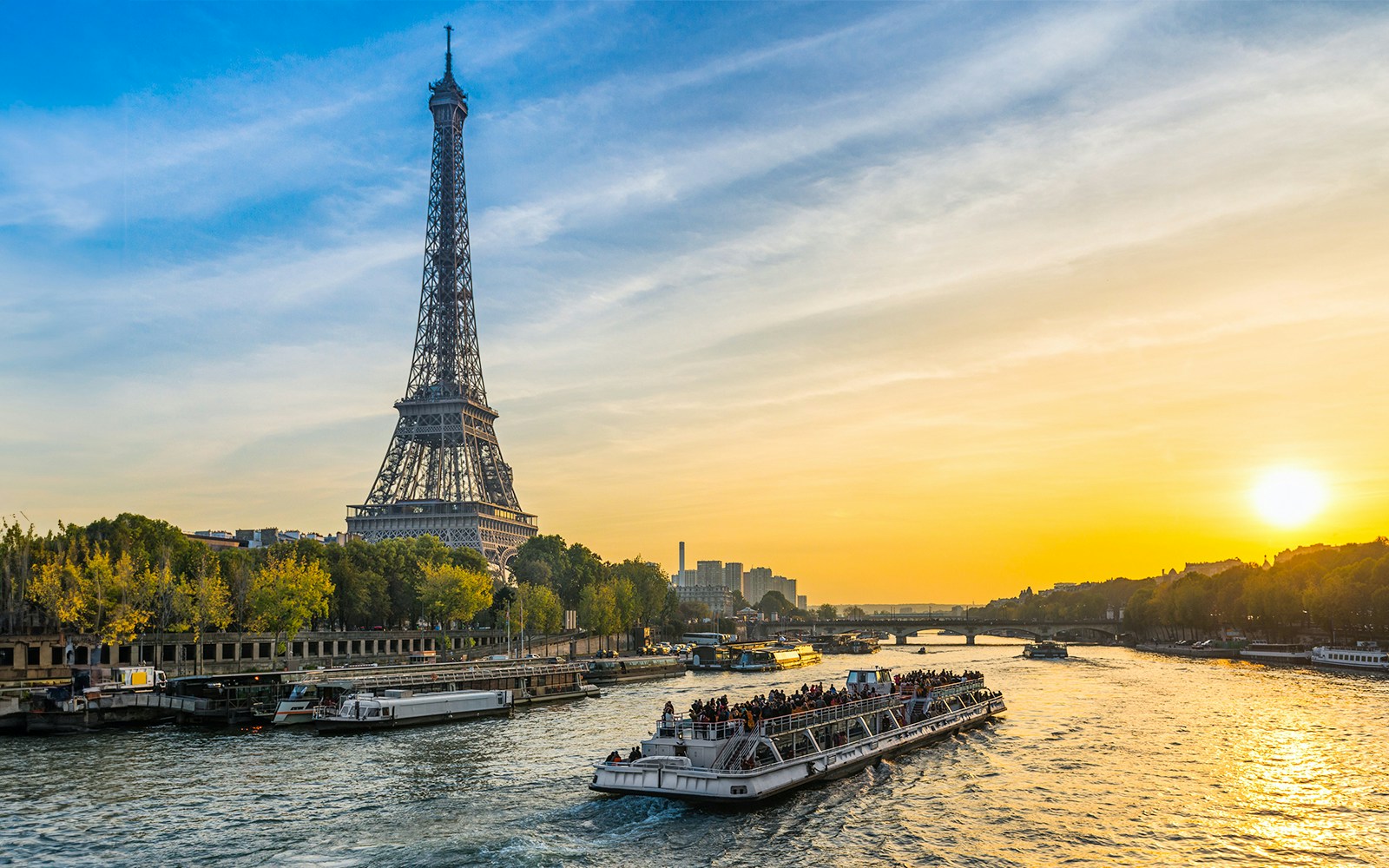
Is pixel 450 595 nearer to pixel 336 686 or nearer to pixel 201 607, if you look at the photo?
pixel 201 607

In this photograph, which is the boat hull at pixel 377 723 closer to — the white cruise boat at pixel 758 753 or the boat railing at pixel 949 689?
the white cruise boat at pixel 758 753

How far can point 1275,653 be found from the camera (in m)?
151

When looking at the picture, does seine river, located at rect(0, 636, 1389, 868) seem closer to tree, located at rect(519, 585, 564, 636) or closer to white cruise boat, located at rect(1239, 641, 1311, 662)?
white cruise boat, located at rect(1239, 641, 1311, 662)

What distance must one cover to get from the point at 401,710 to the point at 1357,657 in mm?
111808

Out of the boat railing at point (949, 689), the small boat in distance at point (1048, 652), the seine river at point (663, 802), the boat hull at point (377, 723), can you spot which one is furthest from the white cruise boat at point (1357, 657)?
the boat hull at point (377, 723)

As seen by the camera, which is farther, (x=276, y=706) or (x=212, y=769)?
(x=276, y=706)

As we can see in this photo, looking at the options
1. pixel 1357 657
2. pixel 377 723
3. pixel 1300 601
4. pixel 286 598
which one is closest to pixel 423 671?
pixel 377 723

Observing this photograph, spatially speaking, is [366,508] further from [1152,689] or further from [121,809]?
[121,809]

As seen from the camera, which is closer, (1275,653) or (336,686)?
(336,686)

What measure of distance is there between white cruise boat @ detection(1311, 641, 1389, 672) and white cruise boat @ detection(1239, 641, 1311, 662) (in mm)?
2790

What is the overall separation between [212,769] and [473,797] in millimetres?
16560

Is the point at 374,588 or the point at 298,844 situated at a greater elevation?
the point at 374,588

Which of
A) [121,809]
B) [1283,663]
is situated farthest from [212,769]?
[1283,663]

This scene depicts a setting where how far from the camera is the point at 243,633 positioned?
11656 cm
